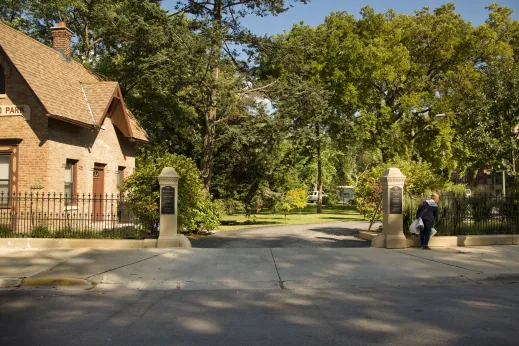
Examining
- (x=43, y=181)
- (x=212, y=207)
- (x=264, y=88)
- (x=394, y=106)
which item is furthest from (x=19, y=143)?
(x=394, y=106)

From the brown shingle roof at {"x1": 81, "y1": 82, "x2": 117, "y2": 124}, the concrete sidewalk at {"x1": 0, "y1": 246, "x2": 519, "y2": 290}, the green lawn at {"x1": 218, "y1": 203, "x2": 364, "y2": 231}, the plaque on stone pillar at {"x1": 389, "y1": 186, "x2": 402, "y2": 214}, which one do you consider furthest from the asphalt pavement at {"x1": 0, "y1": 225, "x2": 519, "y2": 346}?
the green lawn at {"x1": 218, "y1": 203, "x2": 364, "y2": 231}

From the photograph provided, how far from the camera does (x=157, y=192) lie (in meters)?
14.6

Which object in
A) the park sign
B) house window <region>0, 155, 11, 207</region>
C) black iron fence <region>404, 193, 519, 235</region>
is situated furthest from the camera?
house window <region>0, 155, 11, 207</region>

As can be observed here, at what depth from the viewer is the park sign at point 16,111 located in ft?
54.7

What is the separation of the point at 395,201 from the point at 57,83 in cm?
1334

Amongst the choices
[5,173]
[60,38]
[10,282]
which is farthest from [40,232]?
[60,38]

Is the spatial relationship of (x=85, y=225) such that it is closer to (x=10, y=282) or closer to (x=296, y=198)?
(x=10, y=282)

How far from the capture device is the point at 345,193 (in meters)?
64.7

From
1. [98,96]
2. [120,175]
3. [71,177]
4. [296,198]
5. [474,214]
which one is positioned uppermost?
[98,96]

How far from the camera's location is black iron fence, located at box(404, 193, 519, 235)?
1398cm

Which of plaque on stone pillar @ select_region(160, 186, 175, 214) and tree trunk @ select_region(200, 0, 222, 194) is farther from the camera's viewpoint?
tree trunk @ select_region(200, 0, 222, 194)

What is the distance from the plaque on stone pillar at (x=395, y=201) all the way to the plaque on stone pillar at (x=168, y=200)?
6026 millimetres

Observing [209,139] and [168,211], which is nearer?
[168,211]

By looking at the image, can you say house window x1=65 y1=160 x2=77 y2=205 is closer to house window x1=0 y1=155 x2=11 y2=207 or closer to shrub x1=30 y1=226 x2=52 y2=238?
house window x1=0 y1=155 x2=11 y2=207
